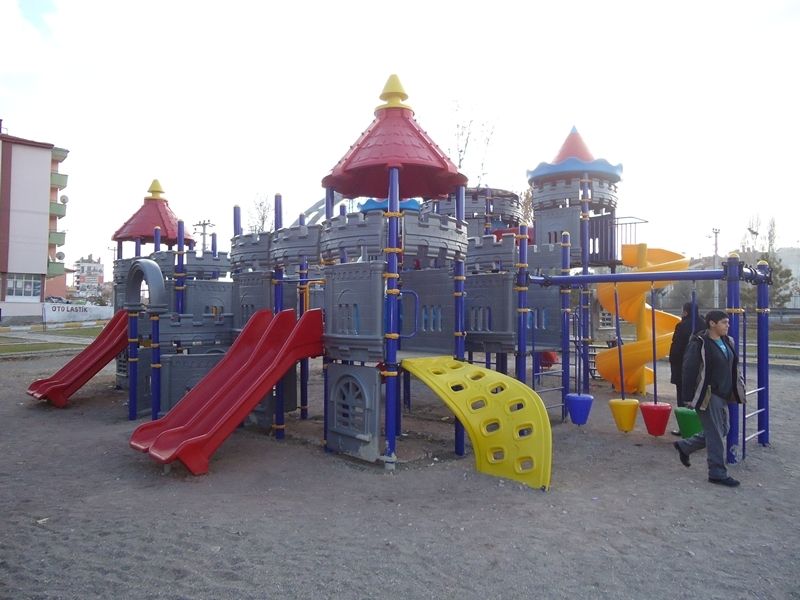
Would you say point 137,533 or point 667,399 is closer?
point 137,533

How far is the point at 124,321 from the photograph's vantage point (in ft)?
42.7

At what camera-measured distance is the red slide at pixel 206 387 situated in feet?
25.6

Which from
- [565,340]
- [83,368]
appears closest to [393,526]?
[565,340]

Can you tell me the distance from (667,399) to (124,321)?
1226cm

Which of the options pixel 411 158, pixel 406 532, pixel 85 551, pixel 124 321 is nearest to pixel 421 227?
pixel 411 158

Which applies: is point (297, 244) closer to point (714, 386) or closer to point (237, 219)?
point (237, 219)

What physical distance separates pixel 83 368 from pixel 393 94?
8.97 meters

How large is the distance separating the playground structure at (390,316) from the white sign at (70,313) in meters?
35.5

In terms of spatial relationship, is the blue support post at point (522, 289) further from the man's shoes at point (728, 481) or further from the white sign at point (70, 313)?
the white sign at point (70, 313)

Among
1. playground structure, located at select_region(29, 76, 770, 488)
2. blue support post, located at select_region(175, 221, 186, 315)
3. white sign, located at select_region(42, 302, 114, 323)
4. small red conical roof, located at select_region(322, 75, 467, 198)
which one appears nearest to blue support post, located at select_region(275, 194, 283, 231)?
playground structure, located at select_region(29, 76, 770, 488)

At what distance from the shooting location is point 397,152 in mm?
7730

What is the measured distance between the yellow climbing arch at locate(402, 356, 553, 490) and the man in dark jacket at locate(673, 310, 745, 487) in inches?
67.0

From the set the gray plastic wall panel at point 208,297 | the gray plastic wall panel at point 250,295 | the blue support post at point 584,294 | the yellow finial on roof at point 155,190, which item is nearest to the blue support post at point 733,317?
the blue support post at point 584,294

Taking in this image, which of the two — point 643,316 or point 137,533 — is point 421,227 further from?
point 643,316
